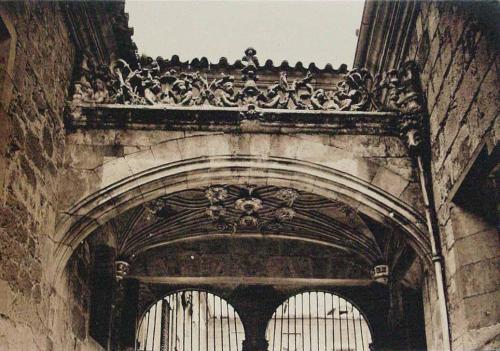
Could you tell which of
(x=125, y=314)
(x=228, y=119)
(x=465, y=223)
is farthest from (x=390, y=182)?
(x=125, y=314)

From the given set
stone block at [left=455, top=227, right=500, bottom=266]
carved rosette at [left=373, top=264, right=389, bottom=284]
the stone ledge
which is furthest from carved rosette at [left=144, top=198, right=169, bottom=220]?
stone block at [left=455, top=227, right=500, bottom=266]

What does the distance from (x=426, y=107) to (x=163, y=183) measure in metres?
2.37

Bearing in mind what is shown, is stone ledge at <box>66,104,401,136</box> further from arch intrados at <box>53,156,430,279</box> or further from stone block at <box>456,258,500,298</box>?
stone block at <box>456,258,500,298</box>

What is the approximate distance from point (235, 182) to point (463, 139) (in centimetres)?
209

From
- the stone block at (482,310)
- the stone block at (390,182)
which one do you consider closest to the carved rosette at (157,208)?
the stone block at (390,182)

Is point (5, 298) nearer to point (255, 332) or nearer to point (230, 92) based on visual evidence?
point (230, 92)

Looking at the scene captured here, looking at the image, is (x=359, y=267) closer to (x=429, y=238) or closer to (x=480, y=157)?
(x=429, y=238)

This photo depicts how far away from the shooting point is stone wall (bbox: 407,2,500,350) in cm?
466

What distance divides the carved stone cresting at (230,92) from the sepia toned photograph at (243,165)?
0.06ft

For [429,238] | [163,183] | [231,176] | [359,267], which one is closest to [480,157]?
[429,238]

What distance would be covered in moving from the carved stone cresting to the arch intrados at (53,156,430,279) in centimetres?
51

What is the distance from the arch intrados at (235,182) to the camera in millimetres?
6047

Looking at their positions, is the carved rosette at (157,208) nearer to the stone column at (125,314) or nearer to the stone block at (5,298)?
the stone column at (125,314)

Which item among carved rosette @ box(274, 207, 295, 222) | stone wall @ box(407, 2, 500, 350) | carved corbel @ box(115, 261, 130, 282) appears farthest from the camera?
carved rosette @ box(274, 207, 295, 222)
